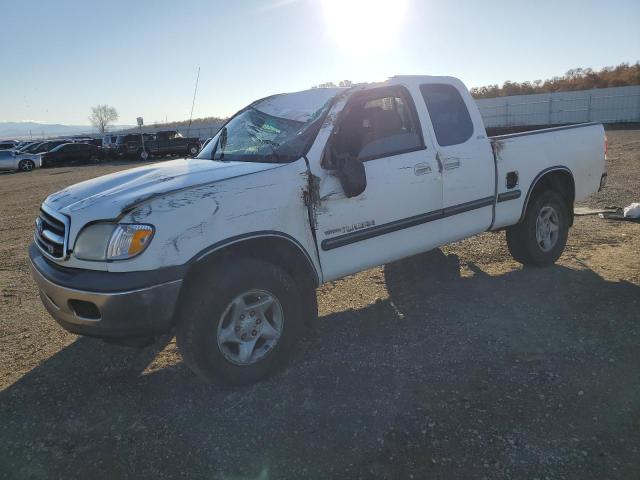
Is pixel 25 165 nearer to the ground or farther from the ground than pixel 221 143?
nearer to the ground

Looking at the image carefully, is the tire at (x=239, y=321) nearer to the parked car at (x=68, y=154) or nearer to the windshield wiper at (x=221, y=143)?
the windshield wiper at (x=221, y=143)

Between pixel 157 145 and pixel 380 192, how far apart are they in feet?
98.2

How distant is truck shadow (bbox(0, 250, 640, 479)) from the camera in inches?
103

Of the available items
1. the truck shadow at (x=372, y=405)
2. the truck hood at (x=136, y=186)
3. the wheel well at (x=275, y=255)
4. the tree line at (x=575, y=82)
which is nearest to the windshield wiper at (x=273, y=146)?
the truck hood at (x=136, y=186)

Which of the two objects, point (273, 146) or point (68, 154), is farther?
point (68, 154)

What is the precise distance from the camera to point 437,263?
5879 millimetres

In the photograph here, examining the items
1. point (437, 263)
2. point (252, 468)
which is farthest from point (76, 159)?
point (252, 468)

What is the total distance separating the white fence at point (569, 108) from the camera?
30.8 meters

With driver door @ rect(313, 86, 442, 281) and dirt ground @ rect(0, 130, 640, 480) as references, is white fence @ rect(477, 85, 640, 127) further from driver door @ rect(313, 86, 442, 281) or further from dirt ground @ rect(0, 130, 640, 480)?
driver door @ rect(313, 86, 442, 281)

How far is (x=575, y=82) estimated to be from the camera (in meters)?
47.2

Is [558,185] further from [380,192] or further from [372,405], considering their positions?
[372,405]

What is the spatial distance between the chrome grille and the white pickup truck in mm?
16

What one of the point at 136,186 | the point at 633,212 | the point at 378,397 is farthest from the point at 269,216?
the point at 633,212

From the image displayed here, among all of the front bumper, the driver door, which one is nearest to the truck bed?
the driver door
